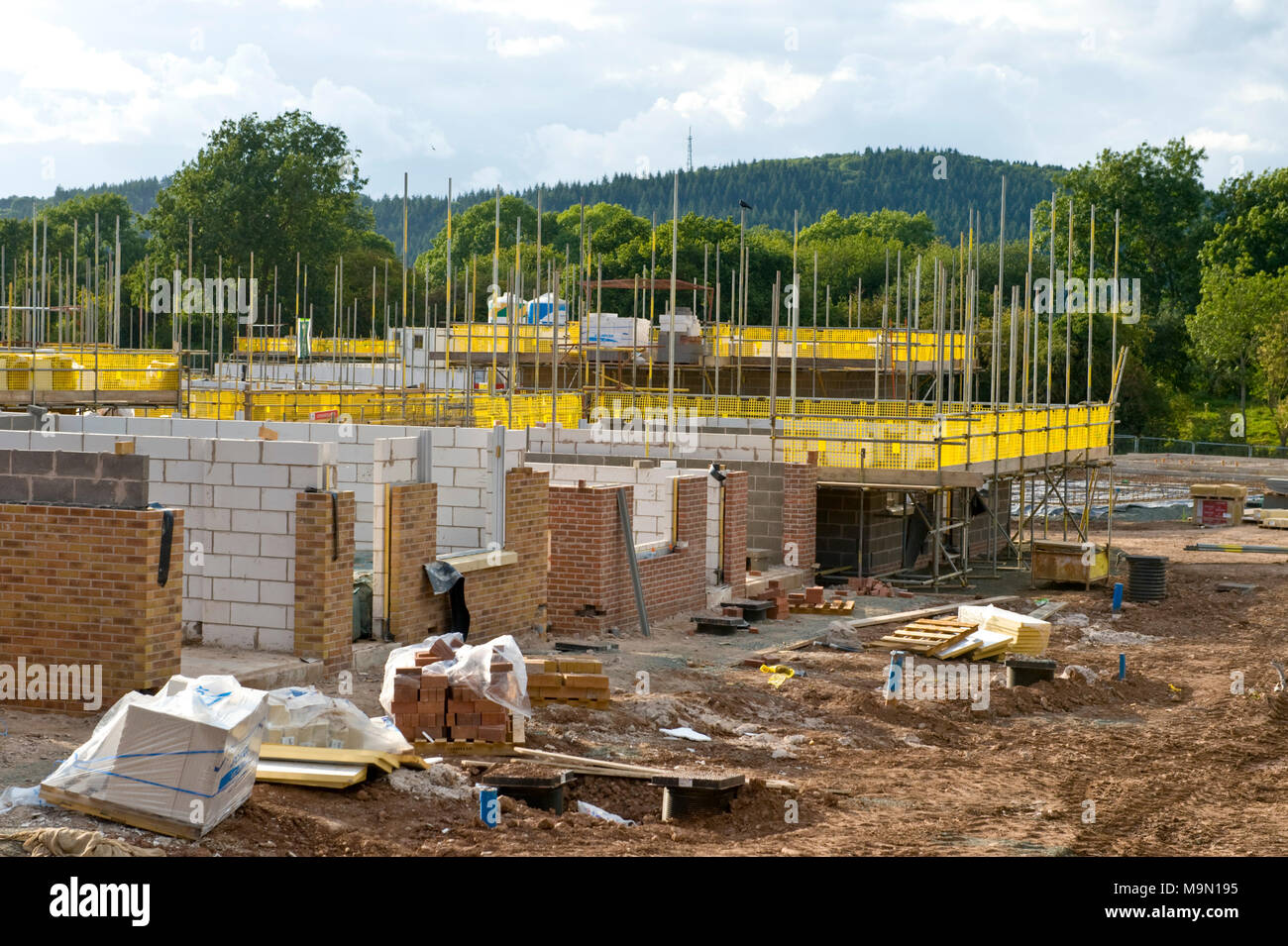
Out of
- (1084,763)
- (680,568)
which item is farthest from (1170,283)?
(1084,763)

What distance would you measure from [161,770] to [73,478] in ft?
14.6

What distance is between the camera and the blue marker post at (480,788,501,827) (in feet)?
31.9

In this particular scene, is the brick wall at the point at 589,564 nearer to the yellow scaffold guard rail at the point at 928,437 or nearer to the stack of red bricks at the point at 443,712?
the stack of red bricks at the point at 443,712

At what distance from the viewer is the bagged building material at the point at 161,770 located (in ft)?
28.8

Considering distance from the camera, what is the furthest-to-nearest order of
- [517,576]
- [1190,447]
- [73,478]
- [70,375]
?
[1190,447], [70,375], [517,576], [73,478]

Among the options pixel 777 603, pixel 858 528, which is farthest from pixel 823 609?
pixel 858 528

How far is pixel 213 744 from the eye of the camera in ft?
29.3

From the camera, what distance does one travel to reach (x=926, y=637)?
1936 centimetres

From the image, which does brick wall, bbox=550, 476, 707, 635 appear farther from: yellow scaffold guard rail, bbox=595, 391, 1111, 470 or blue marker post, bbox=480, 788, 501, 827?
blue marker post, bbox=480, 788, 501, 827

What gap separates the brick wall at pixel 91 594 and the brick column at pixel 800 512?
1316 centimetres

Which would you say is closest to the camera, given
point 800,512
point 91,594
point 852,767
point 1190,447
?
point 91,594

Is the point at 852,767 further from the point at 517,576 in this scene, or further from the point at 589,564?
the point at 589,564

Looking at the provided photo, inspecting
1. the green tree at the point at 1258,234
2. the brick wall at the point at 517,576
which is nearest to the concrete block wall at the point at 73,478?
the brick wall at the point at 517,576

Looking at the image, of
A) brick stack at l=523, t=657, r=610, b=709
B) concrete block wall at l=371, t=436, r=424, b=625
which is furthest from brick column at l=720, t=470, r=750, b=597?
brick stack at l=523, t=657, r=610, b=709
